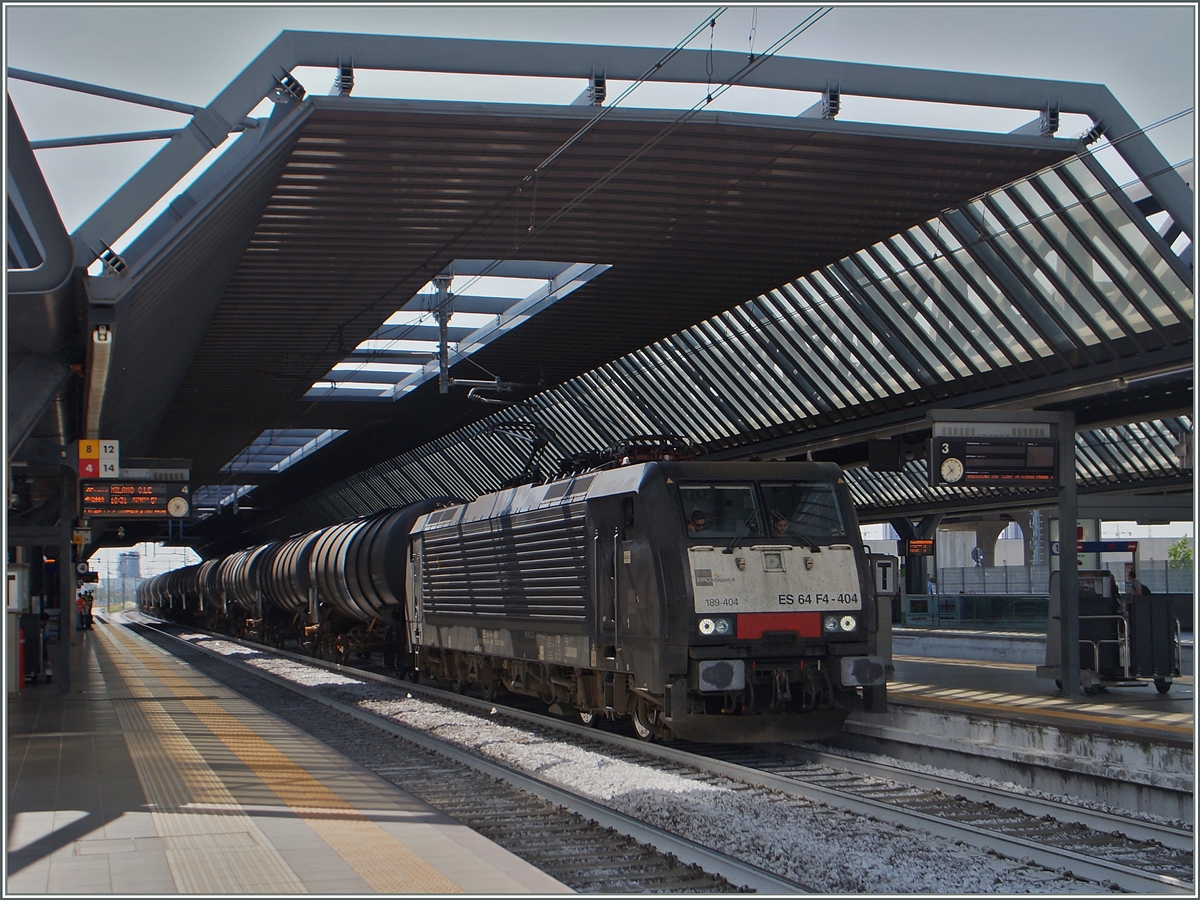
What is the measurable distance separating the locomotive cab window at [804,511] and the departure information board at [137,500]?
1204 cm

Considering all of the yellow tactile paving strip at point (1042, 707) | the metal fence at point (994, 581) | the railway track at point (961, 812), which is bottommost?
the railway track at point (961, 812)

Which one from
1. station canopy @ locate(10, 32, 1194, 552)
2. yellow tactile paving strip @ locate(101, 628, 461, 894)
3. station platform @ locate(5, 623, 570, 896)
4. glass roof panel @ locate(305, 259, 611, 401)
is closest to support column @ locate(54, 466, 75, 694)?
station canopy @ locate(10, 32, 1194, 552)

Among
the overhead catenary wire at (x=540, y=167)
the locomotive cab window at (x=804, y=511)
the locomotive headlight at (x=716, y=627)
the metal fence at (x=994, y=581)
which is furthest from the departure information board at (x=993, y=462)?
the metal fence at (x=994, y=581)

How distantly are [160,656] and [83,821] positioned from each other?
25.7 metres

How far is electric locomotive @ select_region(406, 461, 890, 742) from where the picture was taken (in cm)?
1176

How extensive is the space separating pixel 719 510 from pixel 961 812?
13.0 ft

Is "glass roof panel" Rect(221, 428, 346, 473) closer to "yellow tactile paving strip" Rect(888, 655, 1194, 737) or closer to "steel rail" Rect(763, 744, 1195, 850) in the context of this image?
"yellow tactile paving strip" Rect(888, 655, 1194, 737)

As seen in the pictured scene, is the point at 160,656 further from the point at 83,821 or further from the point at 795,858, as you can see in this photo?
the point at 795,858

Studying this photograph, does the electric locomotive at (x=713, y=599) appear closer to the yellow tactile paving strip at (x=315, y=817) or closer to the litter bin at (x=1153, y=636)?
the yellow tactile paving strip at (x=315, y=817)

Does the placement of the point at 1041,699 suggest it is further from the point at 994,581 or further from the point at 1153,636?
the point at 994,581

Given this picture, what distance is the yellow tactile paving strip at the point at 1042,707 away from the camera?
39.8 feet

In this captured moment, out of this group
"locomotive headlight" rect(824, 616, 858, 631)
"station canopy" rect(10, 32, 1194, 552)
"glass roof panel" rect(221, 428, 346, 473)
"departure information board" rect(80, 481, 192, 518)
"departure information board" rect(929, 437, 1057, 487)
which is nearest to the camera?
"locomotive headlight" rect(824, 616, 858, 631)

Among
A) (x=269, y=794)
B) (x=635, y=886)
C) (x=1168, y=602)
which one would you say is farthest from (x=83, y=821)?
(x=1168, y=602)

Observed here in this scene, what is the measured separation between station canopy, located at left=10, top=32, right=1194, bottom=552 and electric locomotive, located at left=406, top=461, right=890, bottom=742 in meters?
4.21
